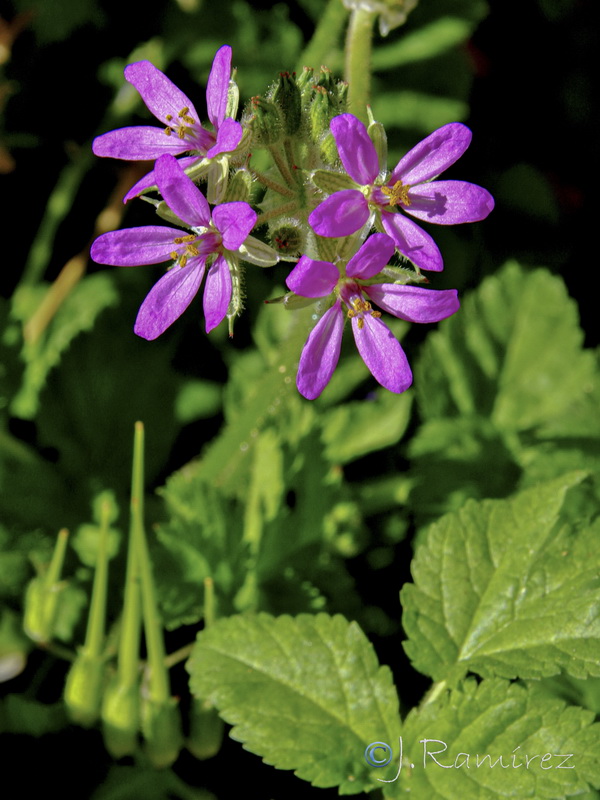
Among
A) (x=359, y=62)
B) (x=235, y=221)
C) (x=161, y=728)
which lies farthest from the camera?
(x=359, y=62)

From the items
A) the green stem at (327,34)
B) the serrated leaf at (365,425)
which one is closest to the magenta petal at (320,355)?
the serrated leaf at (365,425)

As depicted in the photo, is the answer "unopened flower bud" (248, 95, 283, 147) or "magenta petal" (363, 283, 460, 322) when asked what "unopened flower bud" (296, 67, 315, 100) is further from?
"magenta petal" (363, 283, 460, 322)

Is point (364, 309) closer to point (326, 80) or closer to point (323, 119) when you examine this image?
point (323, 119)

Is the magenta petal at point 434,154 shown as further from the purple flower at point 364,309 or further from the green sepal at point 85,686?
the green sepal at point 85,686

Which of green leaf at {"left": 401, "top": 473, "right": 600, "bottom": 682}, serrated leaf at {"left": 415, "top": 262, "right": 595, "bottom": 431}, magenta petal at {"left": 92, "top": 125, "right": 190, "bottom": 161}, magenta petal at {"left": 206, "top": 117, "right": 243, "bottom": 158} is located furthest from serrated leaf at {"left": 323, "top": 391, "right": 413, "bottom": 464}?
magenta petal at {"left": 206, "top": 117, "right": 243, "bottom": 158}

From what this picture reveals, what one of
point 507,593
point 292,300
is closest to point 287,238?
point 292,300

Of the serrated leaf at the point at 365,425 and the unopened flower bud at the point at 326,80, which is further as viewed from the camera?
the serrated leaf at the point at 365,425

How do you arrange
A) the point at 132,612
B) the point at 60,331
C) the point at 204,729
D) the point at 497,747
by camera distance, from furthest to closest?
the point at 60,331
the point at 204,729
the point at 132,612
the point at 497,747
